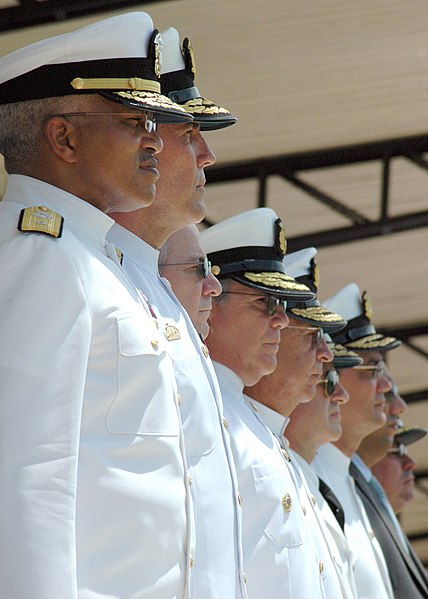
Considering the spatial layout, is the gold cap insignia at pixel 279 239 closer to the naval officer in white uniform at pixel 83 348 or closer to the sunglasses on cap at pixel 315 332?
the sunglasses on cap at pixel 315 332

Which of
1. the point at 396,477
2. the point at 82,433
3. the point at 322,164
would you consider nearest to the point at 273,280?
the point at 82,433

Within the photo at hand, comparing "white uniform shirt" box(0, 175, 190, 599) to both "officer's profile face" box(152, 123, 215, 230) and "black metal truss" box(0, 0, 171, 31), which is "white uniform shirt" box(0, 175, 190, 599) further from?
"black metal truss" box(0, 0, 171, 31)

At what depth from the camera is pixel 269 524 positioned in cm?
313

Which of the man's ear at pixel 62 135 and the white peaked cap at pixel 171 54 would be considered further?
the white peaked cap at pixel 171 54

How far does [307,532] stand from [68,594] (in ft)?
5.01

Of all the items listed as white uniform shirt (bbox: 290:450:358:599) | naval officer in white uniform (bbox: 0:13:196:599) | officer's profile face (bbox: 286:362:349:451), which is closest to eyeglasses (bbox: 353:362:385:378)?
officer's profile face (bbox: 286:362:349:451)

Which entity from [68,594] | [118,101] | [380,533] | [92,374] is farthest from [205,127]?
[380,533]

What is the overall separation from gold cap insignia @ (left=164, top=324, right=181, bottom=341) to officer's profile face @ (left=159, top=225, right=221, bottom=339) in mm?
635

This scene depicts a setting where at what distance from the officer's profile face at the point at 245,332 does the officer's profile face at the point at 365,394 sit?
1767 mm

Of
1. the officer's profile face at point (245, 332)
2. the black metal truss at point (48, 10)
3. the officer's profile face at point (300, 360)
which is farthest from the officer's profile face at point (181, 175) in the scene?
the black metal truss at point (48, 10)

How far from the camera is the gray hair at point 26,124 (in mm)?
2361

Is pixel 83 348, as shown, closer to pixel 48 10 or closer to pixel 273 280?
pixel 273 280

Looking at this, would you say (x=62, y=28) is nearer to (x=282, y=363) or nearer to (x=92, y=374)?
(x=282, y=363)

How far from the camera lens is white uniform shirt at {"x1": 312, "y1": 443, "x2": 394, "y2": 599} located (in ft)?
14.7
